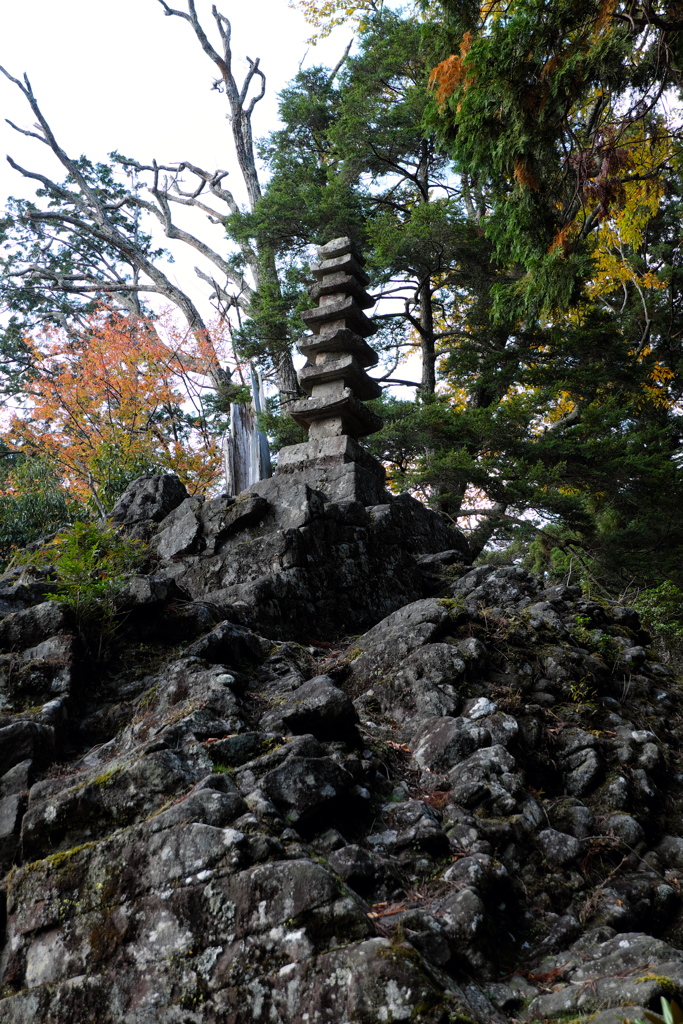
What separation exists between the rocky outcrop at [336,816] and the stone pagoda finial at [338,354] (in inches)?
127

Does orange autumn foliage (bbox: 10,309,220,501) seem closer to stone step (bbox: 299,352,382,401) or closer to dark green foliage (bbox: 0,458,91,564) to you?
dark green foliage (bbox: 0,458,91,564)

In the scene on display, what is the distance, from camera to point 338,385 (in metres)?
8.68

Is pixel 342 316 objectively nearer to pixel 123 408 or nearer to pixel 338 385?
pixel 338 385

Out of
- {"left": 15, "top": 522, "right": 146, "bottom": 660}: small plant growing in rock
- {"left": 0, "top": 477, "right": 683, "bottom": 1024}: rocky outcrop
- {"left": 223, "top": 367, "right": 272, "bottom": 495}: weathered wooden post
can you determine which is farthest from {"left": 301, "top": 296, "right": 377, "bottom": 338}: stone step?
{"left": 15, "top": 522, "right": 146, "bottom": 660}: small plant growing in rock

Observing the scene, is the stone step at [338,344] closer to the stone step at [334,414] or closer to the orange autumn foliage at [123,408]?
the stone step at [334,414]

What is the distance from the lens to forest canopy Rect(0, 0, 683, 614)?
6.59 m

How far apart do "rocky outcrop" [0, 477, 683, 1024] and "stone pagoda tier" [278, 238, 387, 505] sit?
2.20 metres

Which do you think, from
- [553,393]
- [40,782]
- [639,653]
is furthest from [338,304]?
[40,782]

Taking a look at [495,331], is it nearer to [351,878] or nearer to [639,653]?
[639,653]

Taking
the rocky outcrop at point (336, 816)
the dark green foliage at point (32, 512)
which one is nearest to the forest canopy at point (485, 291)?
the dark green foliage at point (32, 512)

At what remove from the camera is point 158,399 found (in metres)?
16.3

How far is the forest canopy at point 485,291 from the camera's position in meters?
6.59

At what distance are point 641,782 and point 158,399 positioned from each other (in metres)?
14.3

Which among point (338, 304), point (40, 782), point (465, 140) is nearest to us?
point (40, 782)
